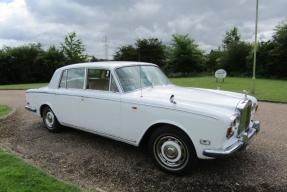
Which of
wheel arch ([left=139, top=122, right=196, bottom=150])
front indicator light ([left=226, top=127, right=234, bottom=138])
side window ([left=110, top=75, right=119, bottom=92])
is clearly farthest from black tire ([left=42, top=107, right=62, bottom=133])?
front indicator light ([left=226, top=127, right=234, bottom=138])

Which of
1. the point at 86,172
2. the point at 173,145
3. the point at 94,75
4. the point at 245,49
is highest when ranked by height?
the point at 245,49

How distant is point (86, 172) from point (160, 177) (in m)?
1.19

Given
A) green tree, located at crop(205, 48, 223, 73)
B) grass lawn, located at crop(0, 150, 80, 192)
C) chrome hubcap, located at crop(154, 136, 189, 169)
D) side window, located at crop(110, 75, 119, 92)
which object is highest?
green tree, located at crop(205, 48, 223, 73)

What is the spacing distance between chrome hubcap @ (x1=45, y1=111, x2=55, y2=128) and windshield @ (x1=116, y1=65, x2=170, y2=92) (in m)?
2.40

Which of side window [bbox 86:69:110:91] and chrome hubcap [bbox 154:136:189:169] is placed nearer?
chrome hubcap [bbox 154:136:189:169]

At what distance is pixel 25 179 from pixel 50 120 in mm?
2780

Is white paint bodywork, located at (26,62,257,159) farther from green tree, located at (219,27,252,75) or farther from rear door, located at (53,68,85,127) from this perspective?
green tree, located at (219,27,252,75)

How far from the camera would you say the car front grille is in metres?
4.28

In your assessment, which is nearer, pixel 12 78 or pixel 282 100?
pixel 282 100

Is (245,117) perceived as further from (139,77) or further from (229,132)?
(139,77)

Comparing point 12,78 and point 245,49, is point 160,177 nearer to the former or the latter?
point 245,49

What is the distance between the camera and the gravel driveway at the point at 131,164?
159 inches

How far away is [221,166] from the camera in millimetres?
4676

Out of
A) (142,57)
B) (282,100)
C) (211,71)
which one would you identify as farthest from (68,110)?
(142,57)
